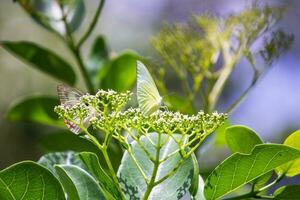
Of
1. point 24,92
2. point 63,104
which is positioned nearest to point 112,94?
point 63,104

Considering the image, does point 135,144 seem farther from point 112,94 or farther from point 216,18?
point 216,18

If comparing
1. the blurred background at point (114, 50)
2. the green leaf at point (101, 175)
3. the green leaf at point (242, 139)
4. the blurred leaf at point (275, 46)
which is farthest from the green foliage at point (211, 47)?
the blurred background at point (114, 50)

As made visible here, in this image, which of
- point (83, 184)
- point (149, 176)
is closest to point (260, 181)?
point (149, 176)

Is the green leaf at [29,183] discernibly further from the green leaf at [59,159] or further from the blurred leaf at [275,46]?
the blurred leaf at [275,46]

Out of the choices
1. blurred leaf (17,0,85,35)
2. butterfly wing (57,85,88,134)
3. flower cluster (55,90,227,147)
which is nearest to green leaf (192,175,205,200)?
flower cluster (55,90,227,147)

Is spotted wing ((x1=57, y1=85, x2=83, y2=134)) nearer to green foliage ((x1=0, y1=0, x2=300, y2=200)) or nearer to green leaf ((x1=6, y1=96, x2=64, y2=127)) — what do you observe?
green foliage ((x1=0, y1=0, x2=300, y2=200))

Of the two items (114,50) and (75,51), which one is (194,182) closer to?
(75,51)
